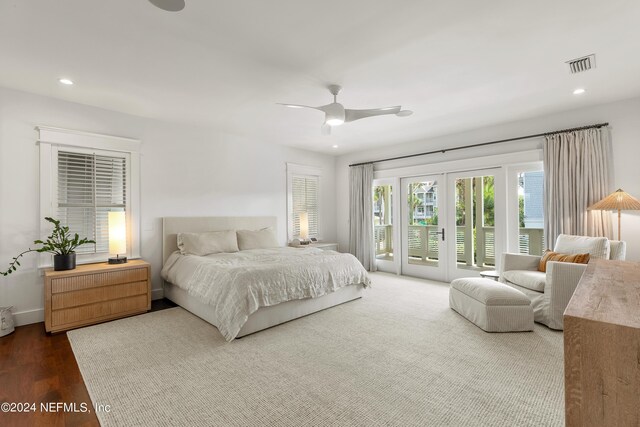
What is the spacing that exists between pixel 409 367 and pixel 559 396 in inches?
38.7

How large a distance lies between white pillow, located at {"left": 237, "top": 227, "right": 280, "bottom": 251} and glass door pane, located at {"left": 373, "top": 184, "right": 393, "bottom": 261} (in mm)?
2404

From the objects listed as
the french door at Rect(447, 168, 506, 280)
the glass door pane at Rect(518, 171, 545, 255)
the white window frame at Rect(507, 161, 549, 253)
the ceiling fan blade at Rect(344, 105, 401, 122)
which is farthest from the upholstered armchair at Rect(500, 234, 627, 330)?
the ceiling fan blade at Rect(344, 105, 401, 122)

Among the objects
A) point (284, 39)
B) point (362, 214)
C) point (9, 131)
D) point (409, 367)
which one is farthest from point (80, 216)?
point (362, 214)

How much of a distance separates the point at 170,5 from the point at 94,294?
3.17 meters

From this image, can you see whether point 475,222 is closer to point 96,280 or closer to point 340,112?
point 340,112

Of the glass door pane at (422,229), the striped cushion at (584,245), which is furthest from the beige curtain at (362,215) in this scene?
the striped cushion at (584,245)

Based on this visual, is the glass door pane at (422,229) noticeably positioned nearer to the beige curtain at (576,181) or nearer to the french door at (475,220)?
the french door at (475,220)

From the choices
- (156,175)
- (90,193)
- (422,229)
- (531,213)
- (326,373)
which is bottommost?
(326,373)

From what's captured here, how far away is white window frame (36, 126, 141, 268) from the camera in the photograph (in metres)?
3.61

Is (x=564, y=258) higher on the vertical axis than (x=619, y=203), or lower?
lower

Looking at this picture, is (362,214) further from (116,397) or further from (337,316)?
(116,397)

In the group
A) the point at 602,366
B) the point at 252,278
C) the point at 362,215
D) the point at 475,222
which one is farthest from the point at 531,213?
the point at 602,366

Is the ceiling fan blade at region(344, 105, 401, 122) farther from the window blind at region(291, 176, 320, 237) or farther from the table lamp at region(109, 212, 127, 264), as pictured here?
the window blind at region(291, 176, 320, 237)

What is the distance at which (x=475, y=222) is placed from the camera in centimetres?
519
